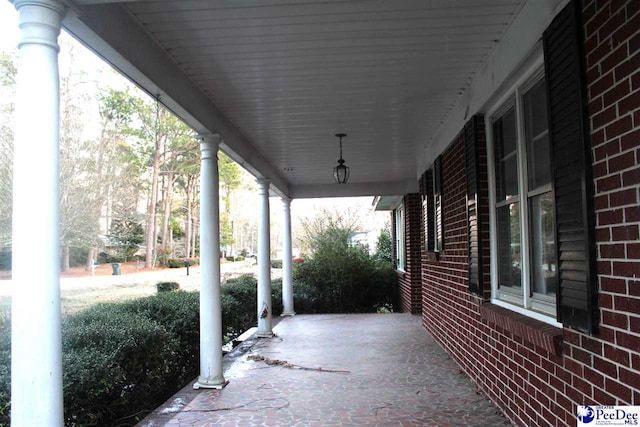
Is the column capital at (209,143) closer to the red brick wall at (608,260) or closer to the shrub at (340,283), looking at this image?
the red brick wall at (608,260)

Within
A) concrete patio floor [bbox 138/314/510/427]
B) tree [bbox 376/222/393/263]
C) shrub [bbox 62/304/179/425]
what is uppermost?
tree [bbox 376/222/393/263]

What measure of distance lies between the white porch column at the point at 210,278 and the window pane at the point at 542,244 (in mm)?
3132

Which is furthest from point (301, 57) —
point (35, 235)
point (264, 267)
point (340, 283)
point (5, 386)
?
point (340, 283)

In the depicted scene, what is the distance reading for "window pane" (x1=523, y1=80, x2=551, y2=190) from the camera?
3383mm

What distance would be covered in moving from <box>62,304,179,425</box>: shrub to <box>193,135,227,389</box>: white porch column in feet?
1.33

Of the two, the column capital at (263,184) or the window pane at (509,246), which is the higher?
the column capital at (263,184)

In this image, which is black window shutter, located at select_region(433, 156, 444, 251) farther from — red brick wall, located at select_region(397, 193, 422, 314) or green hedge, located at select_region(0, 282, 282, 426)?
red brick wall, located at select_region(397, 193, 422, 314)

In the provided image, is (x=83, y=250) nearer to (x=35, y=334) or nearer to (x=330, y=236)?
(x=330, y=236)

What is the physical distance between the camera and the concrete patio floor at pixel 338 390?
13.6ft

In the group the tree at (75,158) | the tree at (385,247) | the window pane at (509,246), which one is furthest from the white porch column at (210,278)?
the tree at (75,158)

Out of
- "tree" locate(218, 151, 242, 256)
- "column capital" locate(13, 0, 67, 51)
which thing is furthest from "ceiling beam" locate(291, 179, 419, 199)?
"tree" locate(218, 151, 242, 256)

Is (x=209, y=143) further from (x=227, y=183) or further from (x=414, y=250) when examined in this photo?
(x=227, y=183)

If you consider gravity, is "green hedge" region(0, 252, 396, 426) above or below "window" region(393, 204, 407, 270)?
below

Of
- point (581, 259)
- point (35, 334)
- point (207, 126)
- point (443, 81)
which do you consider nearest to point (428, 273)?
point (443, 81)
